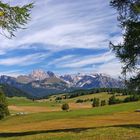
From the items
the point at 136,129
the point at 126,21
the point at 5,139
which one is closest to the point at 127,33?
the point at 126,21

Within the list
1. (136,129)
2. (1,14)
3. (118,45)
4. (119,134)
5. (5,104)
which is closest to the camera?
(1,14)

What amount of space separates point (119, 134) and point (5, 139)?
10054 millimetres

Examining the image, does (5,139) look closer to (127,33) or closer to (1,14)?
(127,33)

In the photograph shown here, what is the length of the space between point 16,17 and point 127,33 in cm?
1322

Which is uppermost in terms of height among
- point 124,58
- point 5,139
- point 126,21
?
point 126,21

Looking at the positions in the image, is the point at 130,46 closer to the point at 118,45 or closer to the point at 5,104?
the point at 118,45

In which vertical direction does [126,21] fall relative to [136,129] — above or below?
above

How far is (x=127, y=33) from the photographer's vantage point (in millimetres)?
32625

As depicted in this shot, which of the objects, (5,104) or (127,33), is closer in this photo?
(127,33)

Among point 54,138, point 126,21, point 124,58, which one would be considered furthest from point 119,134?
point 126,21

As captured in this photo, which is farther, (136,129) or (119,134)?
(136,129)

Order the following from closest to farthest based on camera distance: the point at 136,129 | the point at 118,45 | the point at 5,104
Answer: the point at 136,129
the point at 118,45
the point at 5,104

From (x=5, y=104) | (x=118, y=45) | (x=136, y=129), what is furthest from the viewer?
(x=5, y=104)

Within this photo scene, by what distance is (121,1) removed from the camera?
32.9 metres
